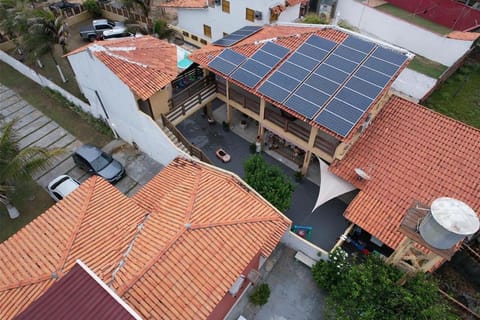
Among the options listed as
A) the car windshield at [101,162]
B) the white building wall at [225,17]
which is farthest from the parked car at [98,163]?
the white building wall at [225,17]

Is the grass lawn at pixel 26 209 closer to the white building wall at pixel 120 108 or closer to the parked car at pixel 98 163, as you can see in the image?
the parked car at pixel 98 163

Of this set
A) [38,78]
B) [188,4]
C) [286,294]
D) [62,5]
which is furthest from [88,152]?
[62,5]

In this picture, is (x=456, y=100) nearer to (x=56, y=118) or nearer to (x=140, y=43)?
(x=140, y=43)

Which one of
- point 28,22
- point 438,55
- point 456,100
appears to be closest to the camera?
point 28,22

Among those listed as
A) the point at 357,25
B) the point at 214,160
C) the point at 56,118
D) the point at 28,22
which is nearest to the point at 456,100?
the point at 357,25

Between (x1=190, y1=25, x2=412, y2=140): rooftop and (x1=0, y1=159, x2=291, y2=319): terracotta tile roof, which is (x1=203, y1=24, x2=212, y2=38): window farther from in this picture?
(x1=0, y1=159, x2=291, y2=319): terracotta tile roof

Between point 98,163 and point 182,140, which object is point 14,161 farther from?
point 182,140
